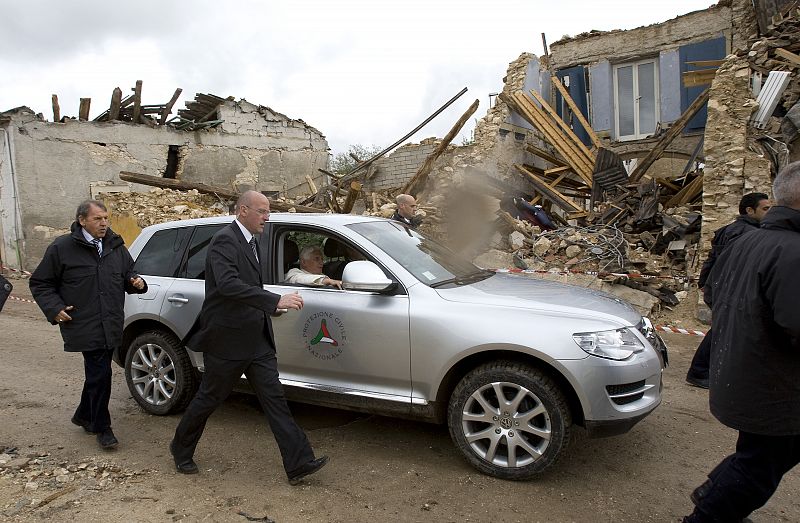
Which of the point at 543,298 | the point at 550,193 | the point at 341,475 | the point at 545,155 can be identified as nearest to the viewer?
the point at 341,475

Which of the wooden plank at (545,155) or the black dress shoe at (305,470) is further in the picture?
the wooden plank at (545,155)

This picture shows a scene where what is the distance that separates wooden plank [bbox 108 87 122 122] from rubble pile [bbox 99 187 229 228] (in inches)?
93.3

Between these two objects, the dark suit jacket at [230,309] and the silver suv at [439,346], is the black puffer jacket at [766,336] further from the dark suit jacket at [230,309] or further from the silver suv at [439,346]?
the dark suit jacket at [230,309]

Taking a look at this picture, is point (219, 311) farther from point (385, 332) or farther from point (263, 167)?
point (263, 167)

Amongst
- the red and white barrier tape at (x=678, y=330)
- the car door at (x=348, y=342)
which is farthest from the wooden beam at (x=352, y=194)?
the car door at (x=348, y=342)

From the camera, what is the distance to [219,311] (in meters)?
3.52

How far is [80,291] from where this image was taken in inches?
157

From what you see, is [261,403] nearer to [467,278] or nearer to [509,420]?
[509,420]

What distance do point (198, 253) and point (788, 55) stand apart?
9005mm

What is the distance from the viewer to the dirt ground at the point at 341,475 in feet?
10.4

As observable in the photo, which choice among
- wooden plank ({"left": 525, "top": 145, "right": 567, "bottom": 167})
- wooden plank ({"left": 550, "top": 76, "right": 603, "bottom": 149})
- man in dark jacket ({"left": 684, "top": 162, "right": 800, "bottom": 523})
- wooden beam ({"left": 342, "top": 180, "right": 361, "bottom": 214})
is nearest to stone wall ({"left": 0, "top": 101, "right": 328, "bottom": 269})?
wooden beam ({"left": 342, "top": 180, "right": 361, "bottom": 214})

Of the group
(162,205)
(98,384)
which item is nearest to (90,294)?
(98,384)

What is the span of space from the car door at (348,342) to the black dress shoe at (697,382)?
321 cm

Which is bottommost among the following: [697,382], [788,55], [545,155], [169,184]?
[697,382]
